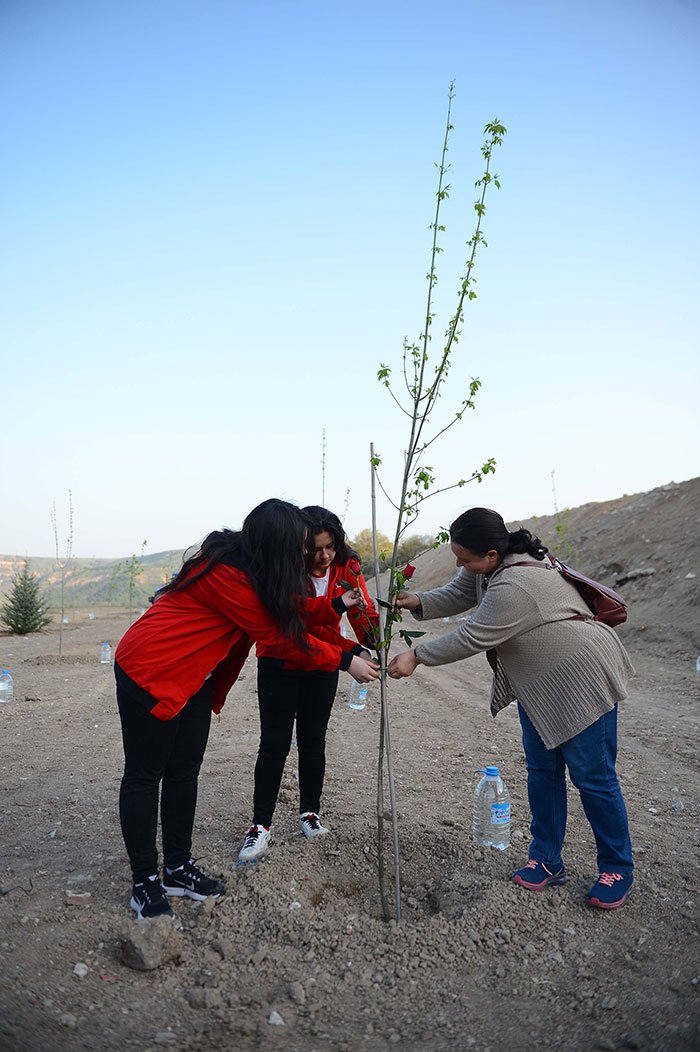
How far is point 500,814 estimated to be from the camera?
3818mm

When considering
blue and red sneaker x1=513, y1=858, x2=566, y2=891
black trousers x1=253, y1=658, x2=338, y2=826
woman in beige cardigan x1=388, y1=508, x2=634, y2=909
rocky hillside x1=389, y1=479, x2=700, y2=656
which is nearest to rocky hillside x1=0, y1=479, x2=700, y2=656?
rocky hillside x1=389, y1=479, x2=700, y2=656

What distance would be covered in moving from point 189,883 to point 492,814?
1.62 meters

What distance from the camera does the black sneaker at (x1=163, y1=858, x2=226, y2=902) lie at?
10.7ft

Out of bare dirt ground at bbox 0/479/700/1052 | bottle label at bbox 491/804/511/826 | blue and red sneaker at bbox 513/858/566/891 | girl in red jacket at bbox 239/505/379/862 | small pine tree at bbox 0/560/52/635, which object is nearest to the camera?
bare dirt ground at bbox 0/479/700/1052

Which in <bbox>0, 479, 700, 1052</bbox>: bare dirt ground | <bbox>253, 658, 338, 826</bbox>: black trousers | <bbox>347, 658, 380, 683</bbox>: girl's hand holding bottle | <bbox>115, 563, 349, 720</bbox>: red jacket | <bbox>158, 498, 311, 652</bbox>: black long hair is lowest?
<bbox>0, 479, 700, 1052</bbox>: bare dirt ground

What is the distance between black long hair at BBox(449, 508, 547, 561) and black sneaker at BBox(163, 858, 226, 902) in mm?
1940

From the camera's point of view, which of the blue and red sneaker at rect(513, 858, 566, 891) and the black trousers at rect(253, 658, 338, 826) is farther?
the black trousers at rect(253, 658, 338, 826)

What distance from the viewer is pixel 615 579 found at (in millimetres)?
15781

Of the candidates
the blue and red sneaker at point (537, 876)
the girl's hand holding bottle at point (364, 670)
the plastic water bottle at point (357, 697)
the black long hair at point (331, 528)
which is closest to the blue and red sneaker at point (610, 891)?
the blue and red sneaker at point (537, 876)

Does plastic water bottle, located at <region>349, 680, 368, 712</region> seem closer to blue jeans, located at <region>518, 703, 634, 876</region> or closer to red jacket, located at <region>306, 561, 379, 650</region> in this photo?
red jacket, located at <region>306, 561, 379, 650</region>

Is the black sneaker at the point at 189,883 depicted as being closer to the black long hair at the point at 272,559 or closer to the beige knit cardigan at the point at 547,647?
the black long hair at the point at 272,559

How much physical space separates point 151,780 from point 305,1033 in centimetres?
112

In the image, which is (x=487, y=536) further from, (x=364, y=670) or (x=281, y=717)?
(x=281, y=717)

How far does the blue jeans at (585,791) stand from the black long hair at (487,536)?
2.51ft
